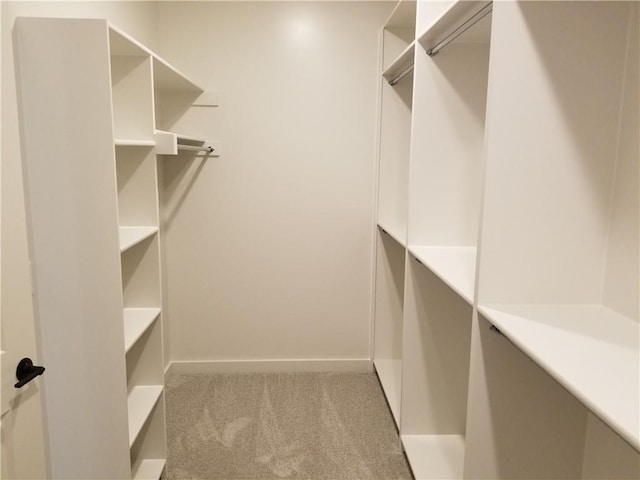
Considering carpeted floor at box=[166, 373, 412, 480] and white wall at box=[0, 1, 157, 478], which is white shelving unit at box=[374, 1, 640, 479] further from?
white wall at box=[0, 1, 157, 478]

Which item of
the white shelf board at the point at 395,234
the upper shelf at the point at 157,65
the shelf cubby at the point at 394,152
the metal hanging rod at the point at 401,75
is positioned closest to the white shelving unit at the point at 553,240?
the white shelf board at the point at 395,234

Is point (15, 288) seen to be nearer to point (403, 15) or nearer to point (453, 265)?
point (453, 265)

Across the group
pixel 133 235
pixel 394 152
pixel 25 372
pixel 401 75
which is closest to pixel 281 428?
pixel 133 235

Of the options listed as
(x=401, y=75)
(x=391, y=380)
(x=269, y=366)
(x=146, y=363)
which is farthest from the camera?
(x=269, y=366)

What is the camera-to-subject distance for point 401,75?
2650 mm

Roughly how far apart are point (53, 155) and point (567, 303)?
1.67 m

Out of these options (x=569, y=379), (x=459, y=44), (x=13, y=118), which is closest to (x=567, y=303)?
(x=569, y=379)

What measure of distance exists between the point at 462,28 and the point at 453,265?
0.89 meters

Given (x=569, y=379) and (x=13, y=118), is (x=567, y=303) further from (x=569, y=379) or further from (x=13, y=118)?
(x=13, y=118)

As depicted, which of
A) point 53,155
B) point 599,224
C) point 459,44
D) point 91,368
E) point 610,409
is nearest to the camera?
point 610,409

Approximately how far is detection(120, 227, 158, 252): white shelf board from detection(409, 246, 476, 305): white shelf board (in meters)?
1.11

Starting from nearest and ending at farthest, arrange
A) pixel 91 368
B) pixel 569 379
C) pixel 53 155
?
pixel 569 379 < pixel 53 155 < pixel 91 368

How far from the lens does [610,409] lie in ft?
2.69

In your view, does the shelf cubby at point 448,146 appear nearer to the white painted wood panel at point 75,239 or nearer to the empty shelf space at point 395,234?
the empty shelf space at point 395,234
